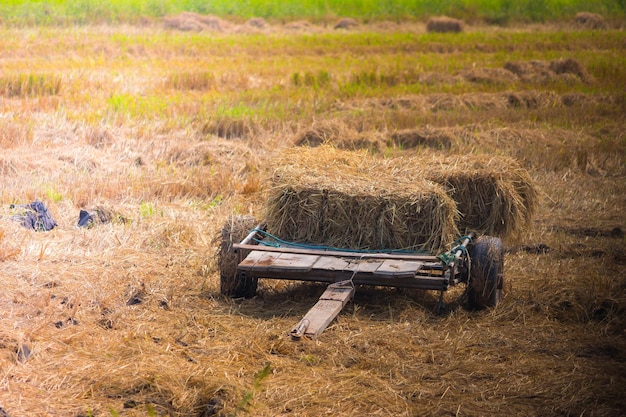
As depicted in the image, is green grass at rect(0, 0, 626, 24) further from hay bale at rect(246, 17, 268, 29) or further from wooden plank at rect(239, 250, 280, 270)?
wooden plank at rect(239, 250, 280, 270)

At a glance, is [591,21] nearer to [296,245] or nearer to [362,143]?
[362,143]

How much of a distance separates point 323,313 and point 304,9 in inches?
878

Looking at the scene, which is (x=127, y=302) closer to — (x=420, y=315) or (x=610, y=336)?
(x=420, y=315)

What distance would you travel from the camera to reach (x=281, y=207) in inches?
216

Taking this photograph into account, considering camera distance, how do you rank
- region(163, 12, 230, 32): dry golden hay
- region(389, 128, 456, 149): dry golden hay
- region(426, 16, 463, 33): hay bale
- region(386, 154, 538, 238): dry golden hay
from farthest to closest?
region(426, 16, 463, 33): hay bale
region(163, 12, 230, 32): dry golden hay
region(389, 128, 456, 149): dry golden hay
region(386, 154, 538, 238): dry golden hay

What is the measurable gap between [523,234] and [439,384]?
230 cm

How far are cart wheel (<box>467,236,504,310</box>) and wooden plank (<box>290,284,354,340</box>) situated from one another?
84 centimetres

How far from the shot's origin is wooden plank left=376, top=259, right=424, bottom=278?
184 inches

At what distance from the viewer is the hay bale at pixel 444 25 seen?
24547 mm

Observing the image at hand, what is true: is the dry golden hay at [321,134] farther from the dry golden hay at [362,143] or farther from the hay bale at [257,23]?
the hay bale at [257,23]

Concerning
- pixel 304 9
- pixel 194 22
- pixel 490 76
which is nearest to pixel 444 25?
pixel 304 9

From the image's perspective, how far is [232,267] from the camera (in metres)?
5.24

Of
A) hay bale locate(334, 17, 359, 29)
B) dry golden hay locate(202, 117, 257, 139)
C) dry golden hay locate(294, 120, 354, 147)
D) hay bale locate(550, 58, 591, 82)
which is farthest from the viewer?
hay bale locate(334, 17, 359, 29)

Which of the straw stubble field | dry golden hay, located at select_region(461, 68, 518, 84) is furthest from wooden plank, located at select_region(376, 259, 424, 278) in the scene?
dry golden hay, located at select_region(461, 68, 518, 84)
